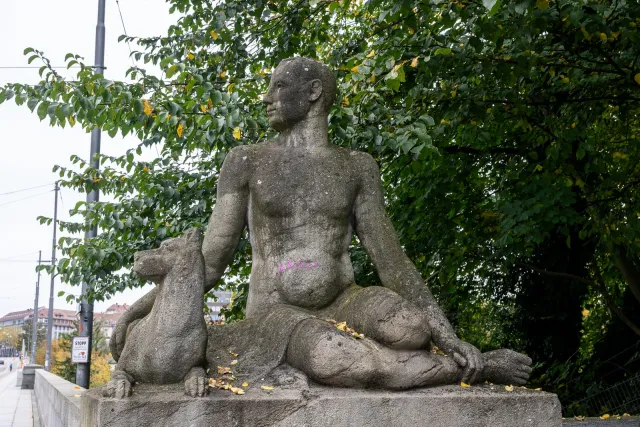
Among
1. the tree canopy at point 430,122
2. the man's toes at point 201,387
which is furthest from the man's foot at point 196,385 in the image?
the tree canopy at point 430,122

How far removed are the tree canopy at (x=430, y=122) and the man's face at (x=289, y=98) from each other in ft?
6.89

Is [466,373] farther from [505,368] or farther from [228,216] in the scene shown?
[228,216]

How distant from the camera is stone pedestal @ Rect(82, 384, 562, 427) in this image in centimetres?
384

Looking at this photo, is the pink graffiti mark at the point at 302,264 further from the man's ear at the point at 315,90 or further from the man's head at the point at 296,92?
the man's ear at the point at 315,90

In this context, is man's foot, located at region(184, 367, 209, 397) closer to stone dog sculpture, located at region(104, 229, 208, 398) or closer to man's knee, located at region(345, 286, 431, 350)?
stone dog sculpture, located at region(104, 229, 208, 398)

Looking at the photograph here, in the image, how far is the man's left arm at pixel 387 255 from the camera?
4.60 metres

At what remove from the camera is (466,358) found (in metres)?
4.41

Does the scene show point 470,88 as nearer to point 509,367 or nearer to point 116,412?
point 509,367

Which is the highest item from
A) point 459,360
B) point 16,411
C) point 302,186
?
point 302,186

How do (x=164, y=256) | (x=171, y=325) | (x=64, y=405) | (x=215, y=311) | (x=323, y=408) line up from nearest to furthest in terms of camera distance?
(x=323, y=408) < (x=171, y=325) < (x=164, y=256) < (x=64, y=405) < (x=215, y=311)

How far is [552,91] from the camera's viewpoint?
10289 millimetres

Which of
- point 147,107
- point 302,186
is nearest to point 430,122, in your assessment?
point 147,107

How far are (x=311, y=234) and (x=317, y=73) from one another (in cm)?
101

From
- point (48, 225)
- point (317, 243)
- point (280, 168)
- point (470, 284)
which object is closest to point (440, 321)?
point (317, 243)
